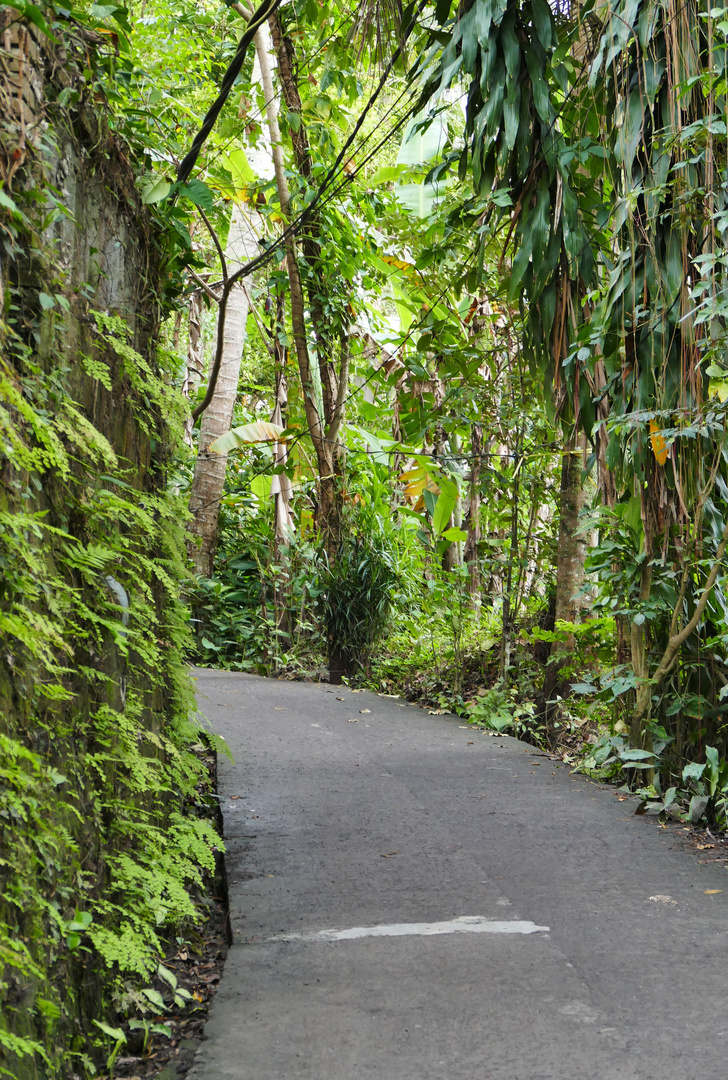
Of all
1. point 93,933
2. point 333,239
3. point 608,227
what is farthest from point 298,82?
point 93,933

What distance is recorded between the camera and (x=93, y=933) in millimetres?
2320

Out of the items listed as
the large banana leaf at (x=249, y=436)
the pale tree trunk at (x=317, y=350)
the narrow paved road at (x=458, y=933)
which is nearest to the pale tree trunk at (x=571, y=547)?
the narrow paved road at (x=458, y=933)

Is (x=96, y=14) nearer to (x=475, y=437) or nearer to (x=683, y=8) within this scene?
(x=683, y=8)

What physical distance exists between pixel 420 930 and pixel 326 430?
23.1 feet

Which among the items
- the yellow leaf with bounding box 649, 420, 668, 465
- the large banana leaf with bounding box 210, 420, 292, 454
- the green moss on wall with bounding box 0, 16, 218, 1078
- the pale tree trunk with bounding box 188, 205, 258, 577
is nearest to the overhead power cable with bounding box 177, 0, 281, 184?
the green moss on wall with bounding box 0, 16, 218, 1078

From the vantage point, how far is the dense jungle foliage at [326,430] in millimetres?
2160

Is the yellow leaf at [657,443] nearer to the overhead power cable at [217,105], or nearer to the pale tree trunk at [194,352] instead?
the overhead power cable at [217,105]

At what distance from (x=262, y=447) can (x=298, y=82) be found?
4174 millimetres

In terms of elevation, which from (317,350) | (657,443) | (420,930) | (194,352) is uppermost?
(194,352)

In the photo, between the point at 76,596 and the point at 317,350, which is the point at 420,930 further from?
the point at 317,350

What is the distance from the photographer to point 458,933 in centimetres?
326

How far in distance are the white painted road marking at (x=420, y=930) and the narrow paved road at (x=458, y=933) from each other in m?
0.01

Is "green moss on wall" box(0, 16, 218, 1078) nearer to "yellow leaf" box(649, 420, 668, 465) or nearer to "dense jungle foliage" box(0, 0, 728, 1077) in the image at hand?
"dense jungle foliage" box(0, 0, 728, 1077)

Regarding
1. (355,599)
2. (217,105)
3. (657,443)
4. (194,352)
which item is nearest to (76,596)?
(217,105)
